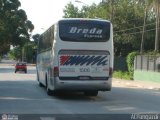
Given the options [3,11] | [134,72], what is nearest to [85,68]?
[134,72]

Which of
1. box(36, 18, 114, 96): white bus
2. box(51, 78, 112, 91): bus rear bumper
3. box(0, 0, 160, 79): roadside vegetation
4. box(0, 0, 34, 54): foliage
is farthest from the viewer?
box(0, 0, 34, 54): foliage

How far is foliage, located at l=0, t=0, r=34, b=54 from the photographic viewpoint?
74.3 metres

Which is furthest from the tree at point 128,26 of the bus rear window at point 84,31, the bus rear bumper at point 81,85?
the bus rear bumper at point 81,85

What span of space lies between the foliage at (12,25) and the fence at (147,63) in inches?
1257

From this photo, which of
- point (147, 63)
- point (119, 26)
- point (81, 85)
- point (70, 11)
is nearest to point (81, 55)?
point (81, 85)

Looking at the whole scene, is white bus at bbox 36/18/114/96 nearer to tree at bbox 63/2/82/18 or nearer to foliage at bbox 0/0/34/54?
foliage at bbox 0/0/34/54

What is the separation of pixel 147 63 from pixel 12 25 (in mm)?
39222

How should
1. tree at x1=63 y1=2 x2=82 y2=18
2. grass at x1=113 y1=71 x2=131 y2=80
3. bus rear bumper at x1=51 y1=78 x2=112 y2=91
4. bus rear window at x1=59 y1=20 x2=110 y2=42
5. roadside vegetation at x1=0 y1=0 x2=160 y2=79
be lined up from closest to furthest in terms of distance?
bus rear bumper at x1=51 y1=78 x2=112 y2=91, bus rear window at x1=59 y1=20 x2=110 y2=42, grass at x1=113 y1=71 x2=131 y2=80, roadside vegetation at x1=0 y1=0 x2=160 y2=79, tree at x1=63 y1=2 x2=82 y2=18

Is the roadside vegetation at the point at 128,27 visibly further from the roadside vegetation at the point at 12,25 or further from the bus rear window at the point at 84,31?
the bus rear window at the point at 84,31

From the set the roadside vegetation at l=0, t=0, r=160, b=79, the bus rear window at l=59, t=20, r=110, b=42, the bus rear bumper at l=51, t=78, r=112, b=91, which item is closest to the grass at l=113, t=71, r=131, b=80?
the roadside vegetation at l=0, t=0, r=160, b=79

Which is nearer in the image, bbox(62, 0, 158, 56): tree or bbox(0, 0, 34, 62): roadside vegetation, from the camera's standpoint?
bbox(62, 0, 158, 56): tree

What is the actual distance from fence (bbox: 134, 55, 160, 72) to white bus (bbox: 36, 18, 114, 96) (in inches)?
736

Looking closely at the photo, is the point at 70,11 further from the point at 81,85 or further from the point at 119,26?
the point at 81,85

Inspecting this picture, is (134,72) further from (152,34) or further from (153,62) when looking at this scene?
(152,34)
